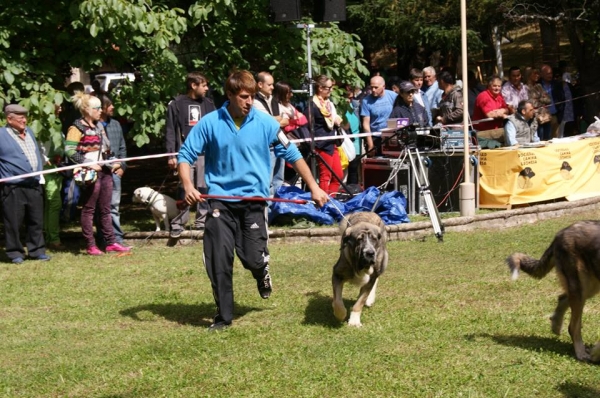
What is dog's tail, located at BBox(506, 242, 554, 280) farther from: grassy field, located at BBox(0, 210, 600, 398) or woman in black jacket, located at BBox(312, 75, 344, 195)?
woman in black jacket, located at BBox(312, 75, 344, 195)

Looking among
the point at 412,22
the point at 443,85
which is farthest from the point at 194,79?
the point at 412,22

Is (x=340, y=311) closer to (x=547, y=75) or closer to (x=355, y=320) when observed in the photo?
(x=355, y=320)

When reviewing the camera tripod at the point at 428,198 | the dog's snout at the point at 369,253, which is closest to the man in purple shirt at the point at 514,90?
the camera tripod at the point at 428,198

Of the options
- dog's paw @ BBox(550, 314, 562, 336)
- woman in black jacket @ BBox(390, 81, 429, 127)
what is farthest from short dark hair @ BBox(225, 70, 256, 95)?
woman in black jacket @ BBox(390, 81, 429, 127)

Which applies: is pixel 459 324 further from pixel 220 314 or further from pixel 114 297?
pixel 114 297

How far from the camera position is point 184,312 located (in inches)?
344

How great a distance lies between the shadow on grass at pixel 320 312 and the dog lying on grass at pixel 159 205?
4.26 meters

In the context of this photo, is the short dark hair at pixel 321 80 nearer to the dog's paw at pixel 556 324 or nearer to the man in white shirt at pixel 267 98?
the man in white shirt at pixel 267 98

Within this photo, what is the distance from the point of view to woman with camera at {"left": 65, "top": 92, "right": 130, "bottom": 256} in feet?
38.8

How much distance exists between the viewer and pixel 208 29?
13.7 metres

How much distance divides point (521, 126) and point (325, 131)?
3168 mm

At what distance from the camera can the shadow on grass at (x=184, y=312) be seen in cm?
843

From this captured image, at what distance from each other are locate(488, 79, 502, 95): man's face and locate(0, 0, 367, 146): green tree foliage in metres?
2.36

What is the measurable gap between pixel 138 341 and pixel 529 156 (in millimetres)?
7910
